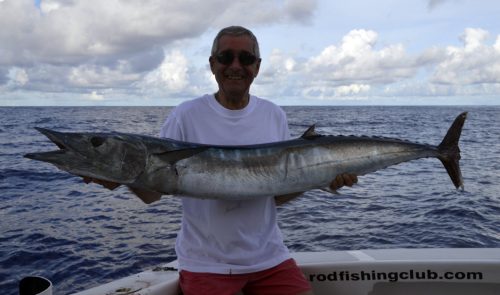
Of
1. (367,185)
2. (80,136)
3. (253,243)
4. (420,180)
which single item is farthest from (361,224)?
(80,136)

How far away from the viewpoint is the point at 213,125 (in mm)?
3826

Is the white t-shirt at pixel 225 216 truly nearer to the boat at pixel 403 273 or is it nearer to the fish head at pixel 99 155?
the fish head at pixel 99 155

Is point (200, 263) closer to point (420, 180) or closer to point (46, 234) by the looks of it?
point (46, 234)

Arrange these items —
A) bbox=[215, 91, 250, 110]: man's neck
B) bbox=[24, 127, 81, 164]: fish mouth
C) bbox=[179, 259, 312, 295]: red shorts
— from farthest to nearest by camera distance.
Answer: bbox=[215, 91, 250, 110]: man's neck < bbox=[179, 259, 312, 295]: red shorts < bbox=[24, 127, 81, 164]: fish mouth

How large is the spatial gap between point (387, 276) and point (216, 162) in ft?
8.06

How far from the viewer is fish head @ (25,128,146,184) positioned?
10.1 feet

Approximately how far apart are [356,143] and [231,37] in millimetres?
1358

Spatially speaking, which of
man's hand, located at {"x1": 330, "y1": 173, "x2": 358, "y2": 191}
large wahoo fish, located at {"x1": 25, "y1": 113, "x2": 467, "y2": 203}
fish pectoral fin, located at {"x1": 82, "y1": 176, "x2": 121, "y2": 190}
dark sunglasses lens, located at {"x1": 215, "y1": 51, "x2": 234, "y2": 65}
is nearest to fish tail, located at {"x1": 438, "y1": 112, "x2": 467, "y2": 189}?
large wahoo fish, located at {"x1": 25, "y1": 113, "x2": 467, "y2": 203}

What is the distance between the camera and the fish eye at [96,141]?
3145 mm

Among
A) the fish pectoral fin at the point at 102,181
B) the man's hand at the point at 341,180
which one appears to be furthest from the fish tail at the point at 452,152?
the fish pectoral fin at the point at 102,181

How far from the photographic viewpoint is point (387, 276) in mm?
4801

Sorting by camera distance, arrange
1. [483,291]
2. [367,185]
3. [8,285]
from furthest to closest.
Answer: [367,185]
[8,285]
[483,291]

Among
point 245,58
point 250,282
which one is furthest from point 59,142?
point 250,282

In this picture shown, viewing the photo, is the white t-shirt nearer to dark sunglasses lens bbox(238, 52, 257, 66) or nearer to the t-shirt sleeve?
the t-shirt sleeve
